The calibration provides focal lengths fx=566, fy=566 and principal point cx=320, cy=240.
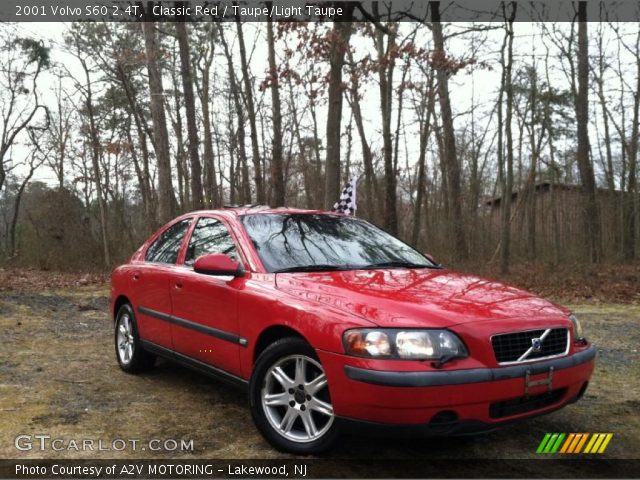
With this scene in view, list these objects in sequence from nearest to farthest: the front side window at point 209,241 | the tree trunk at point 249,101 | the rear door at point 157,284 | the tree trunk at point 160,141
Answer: the front side window at point 209,241 → the rear door at point 157,284 → the tree trunk at point 160,141 → the tree trunk at point 249,101

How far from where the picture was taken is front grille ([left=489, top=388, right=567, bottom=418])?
3008 mm

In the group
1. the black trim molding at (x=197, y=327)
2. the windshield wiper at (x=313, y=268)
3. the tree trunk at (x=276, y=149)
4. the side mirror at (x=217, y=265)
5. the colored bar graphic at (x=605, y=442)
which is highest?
the tree trunk at (x=276, y=149)

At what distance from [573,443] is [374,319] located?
169 cm

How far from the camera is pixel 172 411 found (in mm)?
4332

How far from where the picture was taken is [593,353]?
359 centimetres

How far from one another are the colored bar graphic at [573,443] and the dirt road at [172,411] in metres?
0.06

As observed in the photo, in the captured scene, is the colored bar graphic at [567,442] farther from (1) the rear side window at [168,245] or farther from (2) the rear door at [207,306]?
(1) the rear side window at [168,245]

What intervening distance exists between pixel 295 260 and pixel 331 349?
109 cm

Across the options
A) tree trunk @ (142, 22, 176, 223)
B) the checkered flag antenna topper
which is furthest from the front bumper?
tree trunk @ (142, 22, 176, 223)

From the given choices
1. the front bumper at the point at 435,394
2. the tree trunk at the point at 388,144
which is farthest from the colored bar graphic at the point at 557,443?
the tree trunk at the point at 388,144

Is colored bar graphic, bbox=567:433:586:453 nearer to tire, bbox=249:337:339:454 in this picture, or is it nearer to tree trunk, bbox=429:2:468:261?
tire, bbox=249:337:339:454

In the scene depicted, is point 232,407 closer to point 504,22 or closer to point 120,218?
point 504,22

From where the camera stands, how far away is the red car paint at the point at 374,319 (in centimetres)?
290

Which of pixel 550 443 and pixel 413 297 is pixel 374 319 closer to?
pixel 413 297
